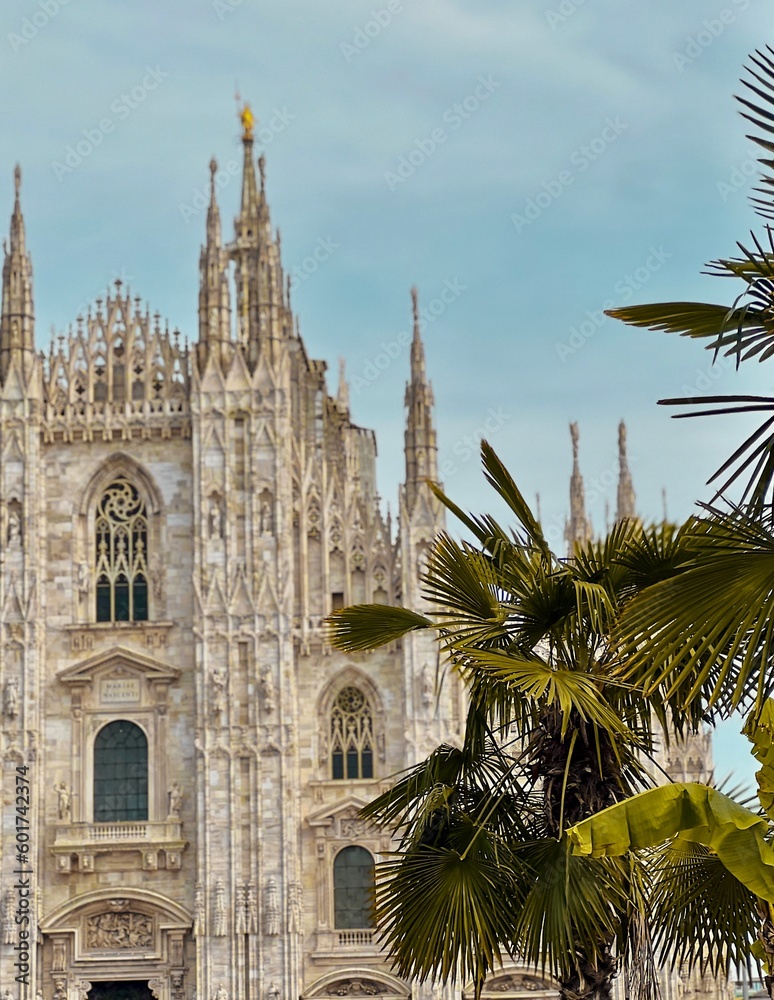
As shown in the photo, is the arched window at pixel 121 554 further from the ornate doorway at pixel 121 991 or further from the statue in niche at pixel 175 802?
the ornate doorway at pixel 121 991

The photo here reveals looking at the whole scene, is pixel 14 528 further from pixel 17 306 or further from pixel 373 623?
pixel 373 623

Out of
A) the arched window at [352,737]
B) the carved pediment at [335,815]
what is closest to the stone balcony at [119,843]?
the carved pediment at [335,815]

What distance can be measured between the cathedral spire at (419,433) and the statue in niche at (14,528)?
9.16 meters

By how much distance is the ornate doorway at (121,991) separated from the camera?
38812 millimetres

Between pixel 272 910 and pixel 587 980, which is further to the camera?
pixel 272 910

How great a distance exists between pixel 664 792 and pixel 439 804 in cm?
292

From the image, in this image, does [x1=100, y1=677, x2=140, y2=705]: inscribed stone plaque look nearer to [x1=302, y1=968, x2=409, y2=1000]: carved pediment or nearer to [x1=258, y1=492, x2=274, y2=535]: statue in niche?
[x1=258, y1=492, x2=274, y2=535]: statue in niche

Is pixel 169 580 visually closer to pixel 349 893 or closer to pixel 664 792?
pixel 349 893

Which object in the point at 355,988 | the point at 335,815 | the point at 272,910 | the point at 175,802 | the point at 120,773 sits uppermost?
the point at 120,773

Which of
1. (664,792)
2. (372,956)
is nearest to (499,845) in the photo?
(664,792)

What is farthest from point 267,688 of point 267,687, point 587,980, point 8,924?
point 587,980

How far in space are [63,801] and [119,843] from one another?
163 centimetres

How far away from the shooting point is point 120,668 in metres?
40.2

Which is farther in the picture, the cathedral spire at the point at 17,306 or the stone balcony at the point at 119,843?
the cathedral spire at the point at 17,306
